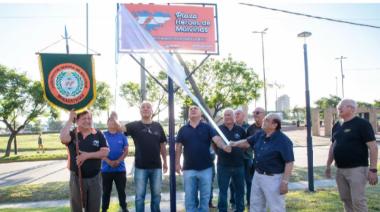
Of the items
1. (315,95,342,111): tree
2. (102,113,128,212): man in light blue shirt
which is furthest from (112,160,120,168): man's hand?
(315,95,342,111): tree

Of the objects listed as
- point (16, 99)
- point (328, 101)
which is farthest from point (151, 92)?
point (328, 101)

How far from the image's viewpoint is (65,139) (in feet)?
16.4

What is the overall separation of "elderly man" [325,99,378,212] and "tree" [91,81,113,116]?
122 ft

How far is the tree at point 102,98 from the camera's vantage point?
43.8 metres

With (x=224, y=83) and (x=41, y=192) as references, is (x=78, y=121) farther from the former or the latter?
(x=224, y=83)

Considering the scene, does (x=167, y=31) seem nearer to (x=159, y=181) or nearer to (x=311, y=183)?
(x=159, y=181)

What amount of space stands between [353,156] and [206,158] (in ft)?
7.52

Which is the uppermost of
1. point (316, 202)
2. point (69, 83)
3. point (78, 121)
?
point (69, 83)

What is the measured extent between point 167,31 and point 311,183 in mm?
5215

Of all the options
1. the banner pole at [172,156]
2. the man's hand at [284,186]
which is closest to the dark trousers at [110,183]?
the banner pole at [172,156]

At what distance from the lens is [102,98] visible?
4491 cm

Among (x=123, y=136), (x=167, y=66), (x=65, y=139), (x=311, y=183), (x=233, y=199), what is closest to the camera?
(x=65, y=139)

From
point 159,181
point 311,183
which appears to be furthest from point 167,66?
point 311,183

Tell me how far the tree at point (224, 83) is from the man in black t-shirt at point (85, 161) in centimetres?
1440
